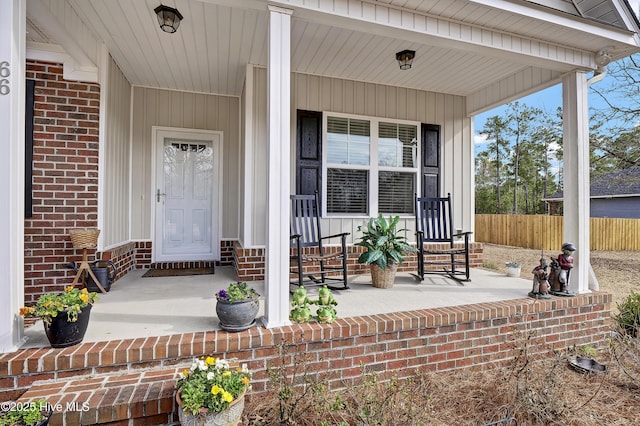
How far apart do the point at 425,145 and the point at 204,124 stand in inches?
124

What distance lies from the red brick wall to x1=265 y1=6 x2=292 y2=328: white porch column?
219 centimetres

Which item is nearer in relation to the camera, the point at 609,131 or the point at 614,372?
the point at 614,372

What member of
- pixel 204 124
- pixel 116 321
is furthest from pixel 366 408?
pixel 204 124

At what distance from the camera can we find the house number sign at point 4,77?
1828 millimetres

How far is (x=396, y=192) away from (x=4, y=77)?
156 inches

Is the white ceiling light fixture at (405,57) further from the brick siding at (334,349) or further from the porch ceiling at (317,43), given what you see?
the brick siding at (334,349)

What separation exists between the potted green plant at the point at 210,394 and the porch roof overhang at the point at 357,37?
2.28 metres

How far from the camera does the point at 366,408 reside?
1839 mm

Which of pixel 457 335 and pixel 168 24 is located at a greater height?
pixel 168 24

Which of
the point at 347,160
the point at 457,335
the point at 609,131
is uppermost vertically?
the point at 609,131

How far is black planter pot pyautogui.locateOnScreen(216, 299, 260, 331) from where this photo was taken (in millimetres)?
2086

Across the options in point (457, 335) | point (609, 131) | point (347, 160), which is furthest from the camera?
point (609, 131)

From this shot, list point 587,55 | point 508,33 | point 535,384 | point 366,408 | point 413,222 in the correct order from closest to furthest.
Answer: point 366,408, point 535,384, point 508,33, point 587,55, point 413,222

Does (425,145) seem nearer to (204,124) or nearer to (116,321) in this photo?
(204,124)
